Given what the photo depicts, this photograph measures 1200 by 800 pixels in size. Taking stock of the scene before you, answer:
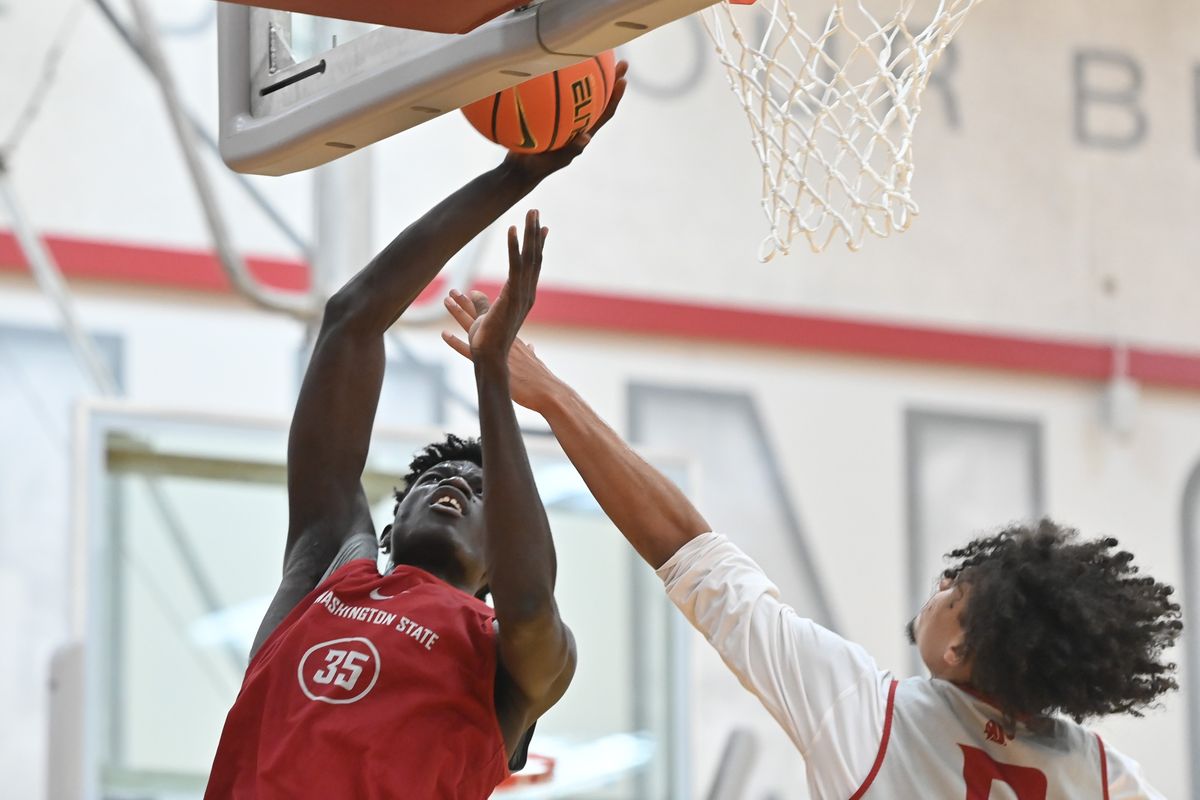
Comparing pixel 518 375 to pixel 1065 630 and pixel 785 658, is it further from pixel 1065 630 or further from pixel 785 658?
pixel 1065 630

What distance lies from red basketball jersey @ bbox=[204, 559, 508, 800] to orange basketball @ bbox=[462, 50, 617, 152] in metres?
0.68

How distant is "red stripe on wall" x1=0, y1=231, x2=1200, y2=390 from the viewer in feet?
21.4

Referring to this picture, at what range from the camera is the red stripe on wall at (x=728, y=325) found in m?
6.52

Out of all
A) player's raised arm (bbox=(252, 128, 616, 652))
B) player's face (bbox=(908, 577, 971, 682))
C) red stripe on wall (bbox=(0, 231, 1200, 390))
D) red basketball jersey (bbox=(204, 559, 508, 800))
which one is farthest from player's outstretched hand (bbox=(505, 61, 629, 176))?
red stripe on wall (bbox=(0, 231, 1200, 390))

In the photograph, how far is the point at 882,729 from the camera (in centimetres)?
234

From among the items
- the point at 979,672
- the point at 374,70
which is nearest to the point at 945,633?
the point at 979,672

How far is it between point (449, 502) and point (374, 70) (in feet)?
1.90

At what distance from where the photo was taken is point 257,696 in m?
2.29

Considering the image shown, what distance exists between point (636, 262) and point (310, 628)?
16.7 ft

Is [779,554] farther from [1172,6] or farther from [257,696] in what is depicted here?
[257,696]

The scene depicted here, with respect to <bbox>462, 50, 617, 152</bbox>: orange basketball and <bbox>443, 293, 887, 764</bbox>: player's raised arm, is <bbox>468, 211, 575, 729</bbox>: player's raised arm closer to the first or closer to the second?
<bbox>443, 293, 887, 764</bbox>: player's raised arm

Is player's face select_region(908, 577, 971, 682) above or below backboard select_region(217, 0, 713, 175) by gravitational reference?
below

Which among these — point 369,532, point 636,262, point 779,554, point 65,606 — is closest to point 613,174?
point 636,262

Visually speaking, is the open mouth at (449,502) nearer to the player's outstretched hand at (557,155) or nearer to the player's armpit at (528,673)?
the player's armpit at (528,673)
